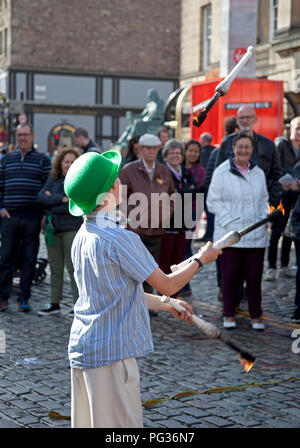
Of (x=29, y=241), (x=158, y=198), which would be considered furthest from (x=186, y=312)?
(x=29, y=241)

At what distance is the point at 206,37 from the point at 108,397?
87.0 feet

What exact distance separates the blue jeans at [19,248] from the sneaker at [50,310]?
317 millimetres

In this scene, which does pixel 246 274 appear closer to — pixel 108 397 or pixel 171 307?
pixel 171 307

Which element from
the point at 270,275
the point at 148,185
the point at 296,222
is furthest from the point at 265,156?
the point at 270,275

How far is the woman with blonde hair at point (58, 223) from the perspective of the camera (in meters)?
8.42

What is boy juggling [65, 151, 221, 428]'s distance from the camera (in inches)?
133

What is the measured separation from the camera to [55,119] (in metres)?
44.2

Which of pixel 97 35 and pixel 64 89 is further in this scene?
pixel 64 89

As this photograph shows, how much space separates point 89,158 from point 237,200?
4.63m

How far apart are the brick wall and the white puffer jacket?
1449 inches

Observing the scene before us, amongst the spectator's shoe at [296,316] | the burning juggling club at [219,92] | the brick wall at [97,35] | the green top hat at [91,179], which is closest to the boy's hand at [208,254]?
the green top hat at [91,179]

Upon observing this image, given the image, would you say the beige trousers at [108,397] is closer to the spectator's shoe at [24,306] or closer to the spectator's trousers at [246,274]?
the spectator's trousers at [246,274]

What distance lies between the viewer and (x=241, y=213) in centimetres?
788
